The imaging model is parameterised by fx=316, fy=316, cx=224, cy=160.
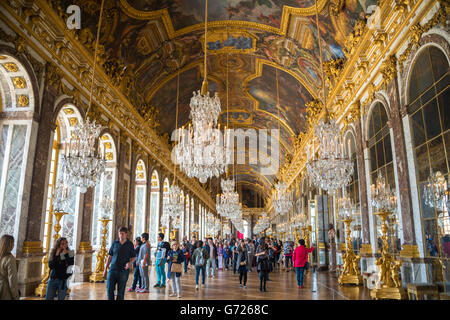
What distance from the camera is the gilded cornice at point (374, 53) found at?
20.3 ft

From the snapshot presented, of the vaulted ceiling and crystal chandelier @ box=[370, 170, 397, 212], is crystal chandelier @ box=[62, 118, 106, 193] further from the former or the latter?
crystal chandelier @ box=[370, 170, 397, 212]

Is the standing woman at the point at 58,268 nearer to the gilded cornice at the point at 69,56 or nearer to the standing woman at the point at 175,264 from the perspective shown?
the standing woman at the point at 175,264

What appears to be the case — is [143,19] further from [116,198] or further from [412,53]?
[412,53]

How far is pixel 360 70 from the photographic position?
9211 mm

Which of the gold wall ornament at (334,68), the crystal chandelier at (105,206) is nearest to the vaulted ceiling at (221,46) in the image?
the gold wall ornament at (334,68)

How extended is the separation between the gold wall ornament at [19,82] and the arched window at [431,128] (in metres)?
8.37

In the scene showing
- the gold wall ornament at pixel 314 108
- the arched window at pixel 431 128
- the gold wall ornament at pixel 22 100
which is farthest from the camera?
the gold wall ornament at pixel 314 108

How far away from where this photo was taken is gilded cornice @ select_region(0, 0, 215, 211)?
662cm

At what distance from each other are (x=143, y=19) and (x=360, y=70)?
24.1ft

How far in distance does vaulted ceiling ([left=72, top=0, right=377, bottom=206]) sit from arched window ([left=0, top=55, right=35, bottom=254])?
2.48 metres

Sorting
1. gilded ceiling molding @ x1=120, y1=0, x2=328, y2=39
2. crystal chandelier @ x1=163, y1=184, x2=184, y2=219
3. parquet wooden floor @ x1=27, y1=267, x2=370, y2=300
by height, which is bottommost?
parquet wooden floor @ x1=27, y1=267, x2=370, y2=300

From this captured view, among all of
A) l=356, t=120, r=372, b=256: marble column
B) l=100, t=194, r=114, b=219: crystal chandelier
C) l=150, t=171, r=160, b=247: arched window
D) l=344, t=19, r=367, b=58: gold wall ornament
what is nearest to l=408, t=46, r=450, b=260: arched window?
l=344, t=19, r=367, b=58: gold wall ornament
